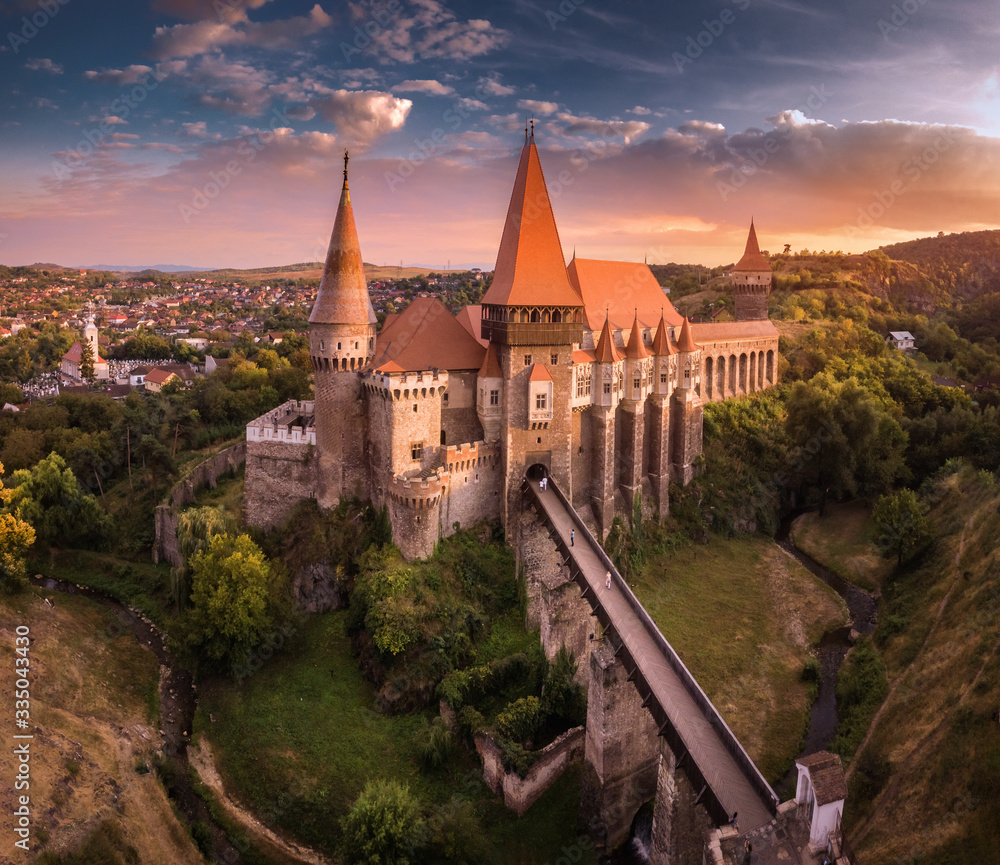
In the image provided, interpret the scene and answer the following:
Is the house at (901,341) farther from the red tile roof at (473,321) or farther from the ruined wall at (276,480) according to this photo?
the ruined wall at (276,480)

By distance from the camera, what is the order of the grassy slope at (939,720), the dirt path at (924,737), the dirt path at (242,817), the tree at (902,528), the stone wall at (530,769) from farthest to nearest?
1. the tree at (902,528)
2. the stone wall at (530,769)
3. the dirt path at (242,817)
4. the dirt path at (924,737)
5. the grassy slope at (939,720)

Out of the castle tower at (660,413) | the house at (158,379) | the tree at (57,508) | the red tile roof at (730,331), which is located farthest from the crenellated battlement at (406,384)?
the house at (158,379)

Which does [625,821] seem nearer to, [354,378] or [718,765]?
[718,765]

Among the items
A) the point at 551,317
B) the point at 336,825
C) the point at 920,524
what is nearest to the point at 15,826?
the point at 336,825

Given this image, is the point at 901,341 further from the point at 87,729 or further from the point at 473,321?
the point at 87,729

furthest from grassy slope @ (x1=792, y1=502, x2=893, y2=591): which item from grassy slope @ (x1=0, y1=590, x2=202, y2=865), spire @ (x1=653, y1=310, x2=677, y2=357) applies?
grassy slope @ (x1=0, y1=590, x2=202, y2=865)
